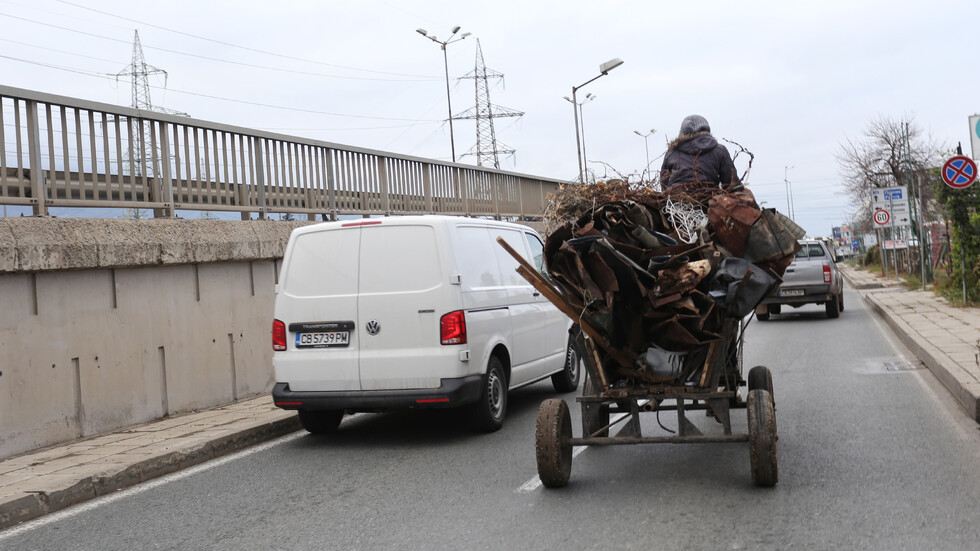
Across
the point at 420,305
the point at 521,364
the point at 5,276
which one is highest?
the point at 5,276

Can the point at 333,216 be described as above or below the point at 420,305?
above

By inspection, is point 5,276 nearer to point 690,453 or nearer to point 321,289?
point 321,289

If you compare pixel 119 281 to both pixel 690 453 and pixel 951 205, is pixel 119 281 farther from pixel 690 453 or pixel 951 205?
pixel 951 205

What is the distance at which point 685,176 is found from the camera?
7.07 m

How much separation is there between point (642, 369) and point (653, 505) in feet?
3.12

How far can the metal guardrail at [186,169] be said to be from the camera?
8609 millimetres

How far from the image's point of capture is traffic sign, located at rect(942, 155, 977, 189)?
1572 centimetres

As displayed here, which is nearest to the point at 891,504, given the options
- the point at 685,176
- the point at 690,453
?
the point at 690,453

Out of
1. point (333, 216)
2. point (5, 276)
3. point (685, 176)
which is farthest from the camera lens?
point (333, 216)

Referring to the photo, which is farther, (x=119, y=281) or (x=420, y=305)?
(x=119, y=281)

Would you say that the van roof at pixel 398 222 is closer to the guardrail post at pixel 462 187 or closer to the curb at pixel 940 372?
the curb at pixel 940 372

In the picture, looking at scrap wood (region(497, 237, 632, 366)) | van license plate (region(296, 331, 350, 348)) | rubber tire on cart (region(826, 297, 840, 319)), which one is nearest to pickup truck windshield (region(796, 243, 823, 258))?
rubber tire on cart (region(826, 297, 840, 319))

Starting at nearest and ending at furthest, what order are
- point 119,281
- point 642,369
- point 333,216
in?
point 642,369
point 119,281
point 333,216

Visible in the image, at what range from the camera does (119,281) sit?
910cm
